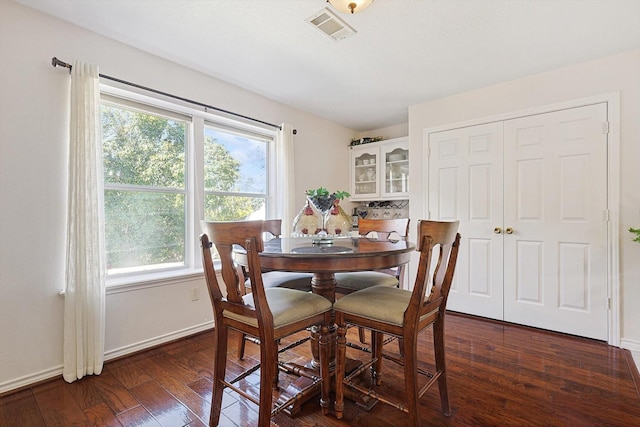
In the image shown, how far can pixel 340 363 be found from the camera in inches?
60.7

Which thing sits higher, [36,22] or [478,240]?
[36,22]

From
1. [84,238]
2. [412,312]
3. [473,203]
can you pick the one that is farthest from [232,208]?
[473,203]

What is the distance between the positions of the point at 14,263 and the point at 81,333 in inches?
22.7

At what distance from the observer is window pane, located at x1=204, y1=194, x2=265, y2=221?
9.66ft

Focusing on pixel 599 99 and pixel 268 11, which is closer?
pixel 268 11

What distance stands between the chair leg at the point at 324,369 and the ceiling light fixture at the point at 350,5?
181 centimetres

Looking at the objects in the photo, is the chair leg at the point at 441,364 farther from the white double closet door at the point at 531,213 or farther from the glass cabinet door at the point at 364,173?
the glass cabinet door at the point at 364,173

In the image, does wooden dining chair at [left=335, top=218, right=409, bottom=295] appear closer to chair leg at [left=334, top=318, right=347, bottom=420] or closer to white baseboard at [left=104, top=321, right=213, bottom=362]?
chair leg at [left=334, top=318, right=347, bottom=420]

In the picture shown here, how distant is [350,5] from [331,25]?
290 mm

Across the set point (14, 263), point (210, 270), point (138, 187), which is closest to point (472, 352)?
point (210, 270)

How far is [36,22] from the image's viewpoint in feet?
6.33

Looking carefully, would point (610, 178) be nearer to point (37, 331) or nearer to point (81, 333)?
point (81, 333)

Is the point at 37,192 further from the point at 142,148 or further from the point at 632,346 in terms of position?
the point at 632,346

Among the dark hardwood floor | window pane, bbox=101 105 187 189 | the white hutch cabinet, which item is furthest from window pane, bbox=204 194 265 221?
the white hutch cabinet
